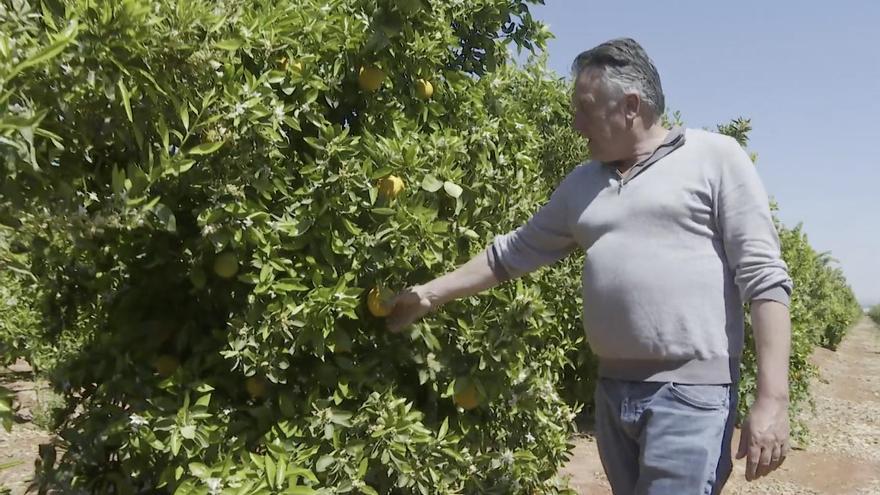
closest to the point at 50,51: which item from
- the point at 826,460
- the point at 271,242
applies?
the point at 271,242

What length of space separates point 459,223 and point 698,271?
0.82m

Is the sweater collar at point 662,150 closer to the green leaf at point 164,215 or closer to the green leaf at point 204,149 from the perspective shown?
the green leaf at point 204,149

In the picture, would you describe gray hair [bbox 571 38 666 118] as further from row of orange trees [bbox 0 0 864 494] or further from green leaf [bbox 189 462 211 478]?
green leaf [bbox 189 462 211 478]

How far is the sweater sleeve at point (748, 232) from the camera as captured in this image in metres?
1.96

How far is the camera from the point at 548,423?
2877 millimetres

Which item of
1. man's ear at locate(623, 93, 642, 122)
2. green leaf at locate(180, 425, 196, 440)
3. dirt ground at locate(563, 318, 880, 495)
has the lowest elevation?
dirt ground at locate(563, 318, 880, 495)

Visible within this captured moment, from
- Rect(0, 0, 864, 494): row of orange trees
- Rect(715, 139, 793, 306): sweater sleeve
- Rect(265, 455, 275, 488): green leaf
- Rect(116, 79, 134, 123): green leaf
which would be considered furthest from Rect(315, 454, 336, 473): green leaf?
Rect(715, 139, 793, 306): sweater sleeve

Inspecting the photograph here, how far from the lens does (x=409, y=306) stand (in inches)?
94.9

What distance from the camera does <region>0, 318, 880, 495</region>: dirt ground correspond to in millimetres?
5211

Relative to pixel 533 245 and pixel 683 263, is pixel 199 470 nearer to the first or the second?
pixel 533 245

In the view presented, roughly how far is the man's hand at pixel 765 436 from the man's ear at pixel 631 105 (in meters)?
0.76

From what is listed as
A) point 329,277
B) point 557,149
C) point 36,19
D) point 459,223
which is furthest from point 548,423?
point 557,149

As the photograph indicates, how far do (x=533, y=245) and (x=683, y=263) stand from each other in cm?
54

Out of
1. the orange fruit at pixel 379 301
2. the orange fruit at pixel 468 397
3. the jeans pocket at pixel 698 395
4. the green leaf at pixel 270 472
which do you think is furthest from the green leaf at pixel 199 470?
the jeans pocket at pixel 698 395
